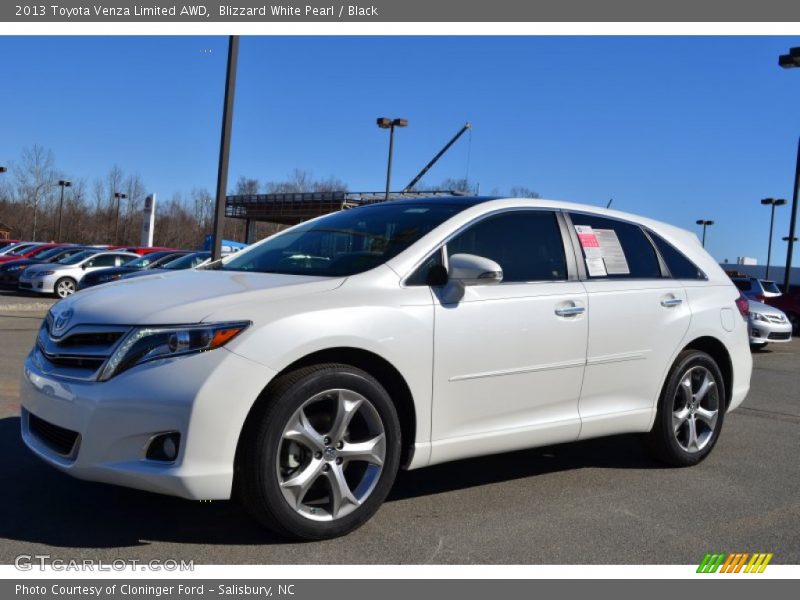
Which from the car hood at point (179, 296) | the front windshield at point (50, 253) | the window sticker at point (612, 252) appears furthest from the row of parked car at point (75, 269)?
the car hood at point (179, 296)

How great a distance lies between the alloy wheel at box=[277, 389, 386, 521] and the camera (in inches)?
138

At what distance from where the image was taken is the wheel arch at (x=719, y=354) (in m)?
5.42

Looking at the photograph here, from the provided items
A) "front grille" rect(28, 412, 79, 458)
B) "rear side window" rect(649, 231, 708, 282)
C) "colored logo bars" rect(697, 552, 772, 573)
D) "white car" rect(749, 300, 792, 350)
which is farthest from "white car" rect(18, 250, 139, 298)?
"colored logo bars" rect(697, 552, 772, 573)

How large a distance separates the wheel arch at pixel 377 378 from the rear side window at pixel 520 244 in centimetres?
79

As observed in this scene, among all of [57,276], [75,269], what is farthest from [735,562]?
[75,269]

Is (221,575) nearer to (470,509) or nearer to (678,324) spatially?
(470,509)

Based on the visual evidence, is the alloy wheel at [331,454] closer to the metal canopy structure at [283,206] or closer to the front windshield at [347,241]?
the front windshield at [347,241]

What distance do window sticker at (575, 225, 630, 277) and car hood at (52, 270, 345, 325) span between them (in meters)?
1.80

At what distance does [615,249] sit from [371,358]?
6.86 ft

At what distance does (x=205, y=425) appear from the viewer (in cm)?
326

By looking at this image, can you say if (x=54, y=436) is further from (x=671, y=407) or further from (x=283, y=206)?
(x=283, y=206)

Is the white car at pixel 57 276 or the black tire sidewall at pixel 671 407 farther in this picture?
the white car at pixel 57 276

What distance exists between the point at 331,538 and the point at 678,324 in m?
2.77

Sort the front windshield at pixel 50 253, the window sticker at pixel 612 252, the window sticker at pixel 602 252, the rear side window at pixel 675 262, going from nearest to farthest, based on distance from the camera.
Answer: the window sticker at pixel 602 252
the window sticker at pixel 612 252
the rear side window at pixel 675 262
the front windshield at pixel 50 253
